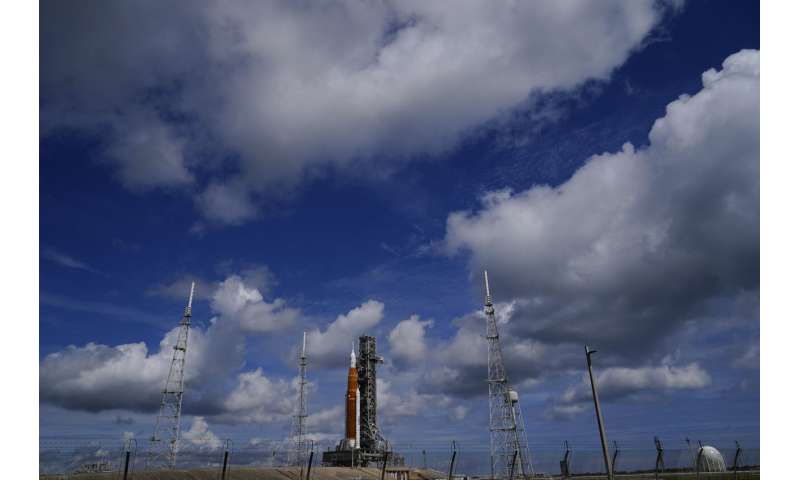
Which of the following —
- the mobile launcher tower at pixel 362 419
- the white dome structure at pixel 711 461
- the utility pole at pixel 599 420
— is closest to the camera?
the utility pole at pixel 599 420

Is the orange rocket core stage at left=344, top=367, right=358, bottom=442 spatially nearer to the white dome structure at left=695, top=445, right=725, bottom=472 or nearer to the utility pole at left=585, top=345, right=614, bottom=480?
the white dome structure at left=695, top=445, right=725, bottom=472

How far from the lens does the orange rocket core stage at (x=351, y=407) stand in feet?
313

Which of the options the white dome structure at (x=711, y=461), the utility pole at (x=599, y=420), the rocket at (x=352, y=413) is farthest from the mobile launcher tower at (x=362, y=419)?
the utility pole at (x=599, y=420)

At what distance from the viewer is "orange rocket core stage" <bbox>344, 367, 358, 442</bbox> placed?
9525cm

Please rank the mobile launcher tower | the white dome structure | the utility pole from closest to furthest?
the utility pole
the white dome structure
the mobile launcher tower

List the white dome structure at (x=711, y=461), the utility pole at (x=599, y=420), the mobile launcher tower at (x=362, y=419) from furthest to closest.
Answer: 1. the mobile launcher tower at (x=362, y=419)
2. the white dome structure at (x=711, y=461)
3. the utility pole at (x=599, y=420)

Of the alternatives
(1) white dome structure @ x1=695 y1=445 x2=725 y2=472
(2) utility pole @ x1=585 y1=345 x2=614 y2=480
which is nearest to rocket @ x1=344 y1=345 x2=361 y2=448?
(1) white dome structure @ x1=695 y1=445 x2=725 y2=472

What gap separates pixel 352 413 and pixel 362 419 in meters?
3.82

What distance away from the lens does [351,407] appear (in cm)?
9612

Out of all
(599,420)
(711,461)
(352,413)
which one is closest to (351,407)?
(352,413)

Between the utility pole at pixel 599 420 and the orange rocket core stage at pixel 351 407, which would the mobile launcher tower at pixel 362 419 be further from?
the utility pole at pixel 599 420

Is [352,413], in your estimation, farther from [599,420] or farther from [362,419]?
[599,420]
